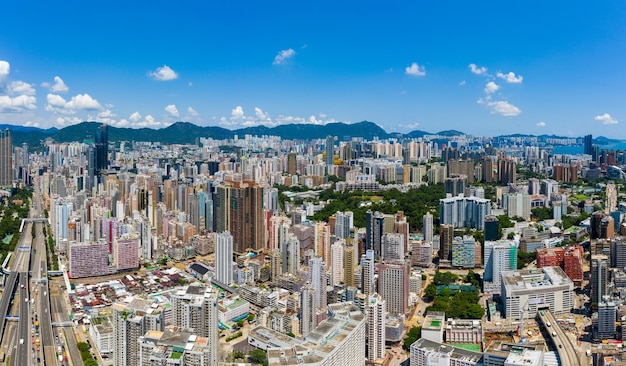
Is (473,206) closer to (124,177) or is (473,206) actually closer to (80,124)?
(124,177)

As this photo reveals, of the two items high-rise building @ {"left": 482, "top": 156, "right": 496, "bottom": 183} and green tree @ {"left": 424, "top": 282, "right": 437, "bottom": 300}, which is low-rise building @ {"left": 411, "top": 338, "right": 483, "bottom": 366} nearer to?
green tree @ {"left": 424, "top": 282, "right": 437, "bottom": 300}

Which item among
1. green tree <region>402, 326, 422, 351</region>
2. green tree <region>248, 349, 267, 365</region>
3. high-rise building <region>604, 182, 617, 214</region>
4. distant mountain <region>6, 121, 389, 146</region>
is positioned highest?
distant mountain <region>6, 121, 389, 146</region>

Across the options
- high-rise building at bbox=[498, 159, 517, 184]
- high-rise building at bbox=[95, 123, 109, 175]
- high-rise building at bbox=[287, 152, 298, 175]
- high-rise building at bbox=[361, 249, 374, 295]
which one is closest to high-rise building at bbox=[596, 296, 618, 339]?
high-rise building at bbox=[361, 249, 374, 295]

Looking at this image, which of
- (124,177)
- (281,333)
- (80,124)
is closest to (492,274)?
(281,333)

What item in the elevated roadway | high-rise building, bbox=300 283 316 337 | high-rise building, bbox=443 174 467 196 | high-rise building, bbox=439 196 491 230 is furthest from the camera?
high-rise building, bbox=443 174 467 196

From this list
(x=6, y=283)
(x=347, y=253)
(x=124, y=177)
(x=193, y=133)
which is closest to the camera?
(x=347, y=253)

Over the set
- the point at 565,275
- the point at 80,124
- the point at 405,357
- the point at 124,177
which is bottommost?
the point at 405,357

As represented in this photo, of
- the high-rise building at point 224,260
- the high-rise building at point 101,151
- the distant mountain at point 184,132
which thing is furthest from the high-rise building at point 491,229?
the distant mountain at point 184,132

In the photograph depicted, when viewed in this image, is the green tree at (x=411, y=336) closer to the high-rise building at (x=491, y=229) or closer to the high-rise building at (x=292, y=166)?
the high-rise building at (x=491, y=229)
